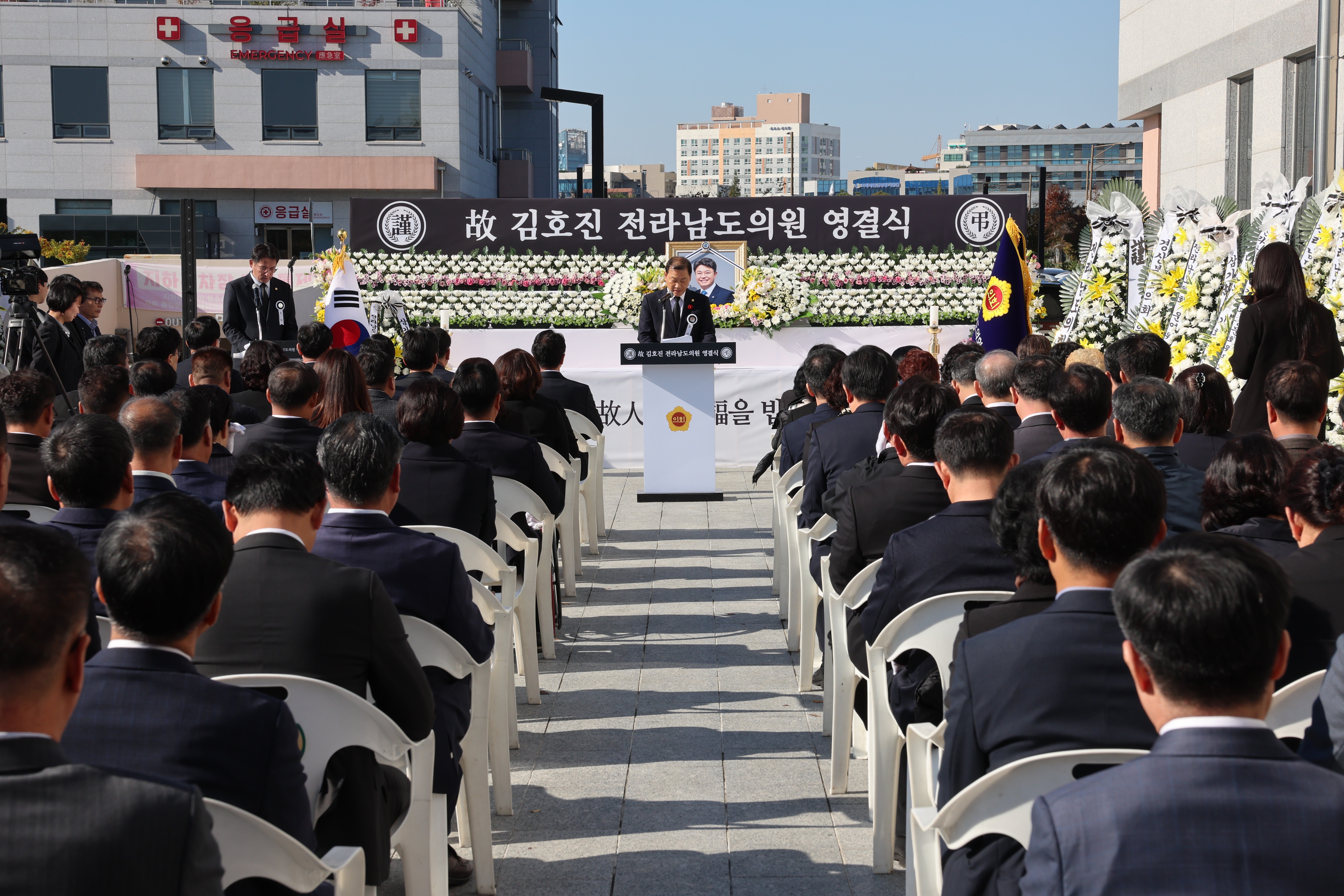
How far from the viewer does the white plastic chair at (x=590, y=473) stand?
7.86 m

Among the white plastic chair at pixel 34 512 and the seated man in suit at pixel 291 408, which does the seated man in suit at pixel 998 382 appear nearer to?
the seated man in suit at pixel 291 408

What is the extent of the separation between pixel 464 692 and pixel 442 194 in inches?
1358

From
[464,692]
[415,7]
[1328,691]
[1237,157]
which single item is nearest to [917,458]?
[464,692]

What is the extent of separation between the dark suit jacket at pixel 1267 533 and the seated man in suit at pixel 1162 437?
72 cm

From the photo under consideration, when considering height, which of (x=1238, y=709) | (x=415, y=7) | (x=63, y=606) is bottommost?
(x=1238, y=709)

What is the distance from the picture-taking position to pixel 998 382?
5.02m

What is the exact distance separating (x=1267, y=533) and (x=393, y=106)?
121 ft

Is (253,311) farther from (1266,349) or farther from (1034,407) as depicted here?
(1266,349)

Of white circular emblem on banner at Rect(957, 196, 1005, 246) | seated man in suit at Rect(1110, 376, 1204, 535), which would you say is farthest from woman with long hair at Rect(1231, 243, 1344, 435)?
white circular emblem on banner at Rect(957, 196, 1005, 246)

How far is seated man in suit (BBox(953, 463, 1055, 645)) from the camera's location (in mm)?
2574

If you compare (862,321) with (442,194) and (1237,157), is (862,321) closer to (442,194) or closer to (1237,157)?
(1237,157)

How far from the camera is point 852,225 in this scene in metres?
13.4

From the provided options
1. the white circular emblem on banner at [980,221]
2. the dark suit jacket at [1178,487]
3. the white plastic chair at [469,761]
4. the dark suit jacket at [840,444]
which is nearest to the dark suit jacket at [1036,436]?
the dark suit jacket at [1178,487]

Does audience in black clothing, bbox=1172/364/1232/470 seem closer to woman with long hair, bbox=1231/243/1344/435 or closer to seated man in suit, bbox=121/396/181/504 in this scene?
woman with long hair, bbox=1231/243/1344/435
